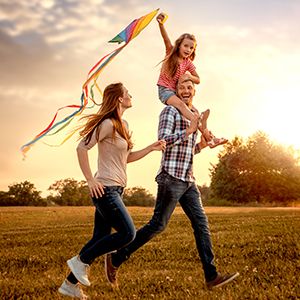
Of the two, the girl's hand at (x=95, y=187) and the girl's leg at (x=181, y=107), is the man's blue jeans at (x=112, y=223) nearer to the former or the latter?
the girl's hand at (x=95, y=187)

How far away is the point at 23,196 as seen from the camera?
139 feet

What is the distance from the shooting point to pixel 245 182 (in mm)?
58938

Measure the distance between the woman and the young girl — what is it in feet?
2.63

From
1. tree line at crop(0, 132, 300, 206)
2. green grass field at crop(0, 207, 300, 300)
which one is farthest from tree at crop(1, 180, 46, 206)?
green grass field at crop(0, 207, 300, 300)

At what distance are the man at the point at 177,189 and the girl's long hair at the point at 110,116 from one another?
534 millimetres

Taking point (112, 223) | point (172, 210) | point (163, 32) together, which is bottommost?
point (112, 223)

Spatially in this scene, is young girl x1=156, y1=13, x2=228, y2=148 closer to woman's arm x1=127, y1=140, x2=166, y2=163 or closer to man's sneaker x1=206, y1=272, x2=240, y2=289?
woman's arm x1=127, y1=140, x2=166, y2=163

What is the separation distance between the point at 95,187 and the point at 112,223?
19.8 inches

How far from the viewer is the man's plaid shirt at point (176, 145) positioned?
5.84m

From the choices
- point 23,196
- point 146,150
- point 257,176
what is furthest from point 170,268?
point 257,176

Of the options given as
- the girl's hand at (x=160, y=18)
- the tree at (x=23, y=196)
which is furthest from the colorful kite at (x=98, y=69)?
the tree at (x=23, y=196)

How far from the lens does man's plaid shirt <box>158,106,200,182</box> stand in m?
5.84

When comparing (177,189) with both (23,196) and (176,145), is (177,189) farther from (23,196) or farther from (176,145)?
(23,196)

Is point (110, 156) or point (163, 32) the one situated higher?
point (163, 32)
